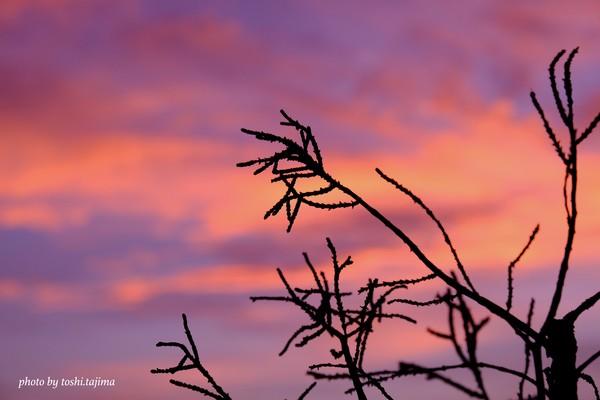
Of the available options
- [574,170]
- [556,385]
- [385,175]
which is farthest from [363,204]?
[556,385]

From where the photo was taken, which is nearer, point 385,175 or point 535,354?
point 535,354

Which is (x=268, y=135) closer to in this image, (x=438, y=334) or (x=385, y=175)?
(x=385, y=175)

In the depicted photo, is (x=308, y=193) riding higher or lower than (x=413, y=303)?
higher

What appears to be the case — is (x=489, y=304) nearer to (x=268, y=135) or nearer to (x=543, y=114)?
(x=543, y=114)

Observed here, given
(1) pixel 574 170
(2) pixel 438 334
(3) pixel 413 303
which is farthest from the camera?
(2) pixel 438 334

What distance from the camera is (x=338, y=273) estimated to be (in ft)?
13.2

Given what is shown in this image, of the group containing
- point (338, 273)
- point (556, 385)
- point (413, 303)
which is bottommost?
point (556, 385)

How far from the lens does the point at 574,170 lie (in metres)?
2.90

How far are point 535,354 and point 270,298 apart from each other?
129 cm

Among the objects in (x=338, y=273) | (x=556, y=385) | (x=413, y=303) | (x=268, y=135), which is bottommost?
(x=556, y=385)

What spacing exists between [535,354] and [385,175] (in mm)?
938

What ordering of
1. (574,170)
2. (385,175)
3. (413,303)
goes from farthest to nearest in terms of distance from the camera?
(413,303), (385,175), (574,170)

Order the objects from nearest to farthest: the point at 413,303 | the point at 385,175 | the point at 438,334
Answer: the point at 385,175, the point at 413,303, the point at 438,334

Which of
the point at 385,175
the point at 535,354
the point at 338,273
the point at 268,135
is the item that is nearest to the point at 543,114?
the point at 385,175
